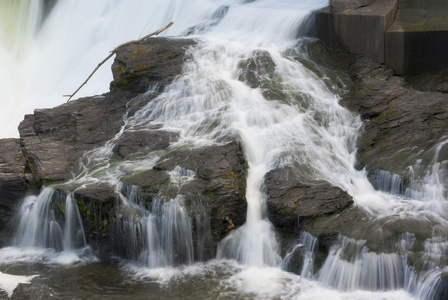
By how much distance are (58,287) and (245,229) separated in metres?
2.32

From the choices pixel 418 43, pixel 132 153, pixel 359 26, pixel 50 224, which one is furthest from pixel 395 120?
pixel 50 224

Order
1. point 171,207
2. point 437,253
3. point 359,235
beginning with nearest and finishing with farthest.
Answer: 1. point 437,253
2. point 359,235
3. point 171,207

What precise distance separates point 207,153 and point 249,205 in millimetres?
959

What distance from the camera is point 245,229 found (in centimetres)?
823

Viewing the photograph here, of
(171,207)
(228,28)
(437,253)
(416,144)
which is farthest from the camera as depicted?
(228,28)

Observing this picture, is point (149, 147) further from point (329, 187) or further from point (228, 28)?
point (228, 28)

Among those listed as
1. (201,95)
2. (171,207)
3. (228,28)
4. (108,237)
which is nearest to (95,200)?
(108,237)

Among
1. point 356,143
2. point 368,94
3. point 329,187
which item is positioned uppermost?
point 368,94

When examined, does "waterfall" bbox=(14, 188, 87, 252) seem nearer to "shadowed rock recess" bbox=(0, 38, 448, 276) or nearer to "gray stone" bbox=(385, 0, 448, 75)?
"shadowed rock recess" bbox=(0, 38, 448, 276)

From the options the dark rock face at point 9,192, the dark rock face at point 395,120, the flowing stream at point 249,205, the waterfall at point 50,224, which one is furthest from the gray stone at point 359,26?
the dark rock face at point 9,192

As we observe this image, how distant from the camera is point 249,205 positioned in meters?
8.38

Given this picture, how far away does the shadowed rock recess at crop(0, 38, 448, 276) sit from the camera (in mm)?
8109

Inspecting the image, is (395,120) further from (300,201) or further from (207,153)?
(207,153)

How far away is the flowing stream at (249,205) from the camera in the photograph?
7266 millimetres
